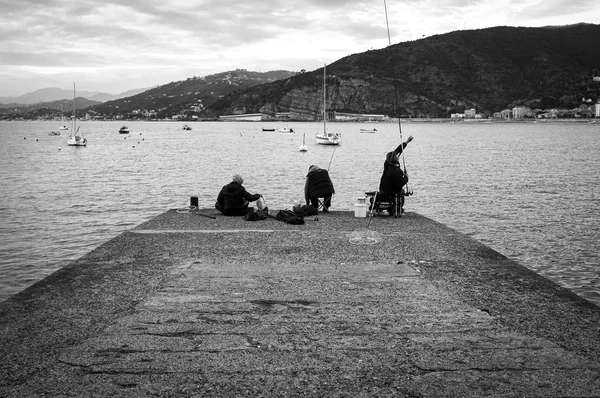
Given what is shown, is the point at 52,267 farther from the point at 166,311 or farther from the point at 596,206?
the point at 596,206

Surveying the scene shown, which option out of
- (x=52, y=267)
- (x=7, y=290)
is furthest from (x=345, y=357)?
(x=52, y=267)

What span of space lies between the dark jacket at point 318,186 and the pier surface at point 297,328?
512 cm

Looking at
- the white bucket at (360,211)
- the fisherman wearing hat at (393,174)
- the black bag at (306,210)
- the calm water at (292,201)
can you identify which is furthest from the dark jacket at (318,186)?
the calm water at (292,201)

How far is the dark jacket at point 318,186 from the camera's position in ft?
52.8

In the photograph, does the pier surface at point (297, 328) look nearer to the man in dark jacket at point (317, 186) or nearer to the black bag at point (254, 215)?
the black bag at point (254, 215)

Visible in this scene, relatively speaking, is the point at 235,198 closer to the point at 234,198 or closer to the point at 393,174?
the point at 234,198

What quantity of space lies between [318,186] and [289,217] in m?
2.03

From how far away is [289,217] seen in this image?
47.3ft

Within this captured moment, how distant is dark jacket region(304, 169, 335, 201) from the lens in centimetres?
1609

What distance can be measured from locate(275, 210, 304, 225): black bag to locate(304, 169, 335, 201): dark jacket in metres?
1.44

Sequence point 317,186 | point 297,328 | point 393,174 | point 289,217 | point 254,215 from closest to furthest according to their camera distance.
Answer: point 297,328, point 289,217, point 254,215, point 393,174, point 317,186

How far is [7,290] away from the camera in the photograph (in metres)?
11.0

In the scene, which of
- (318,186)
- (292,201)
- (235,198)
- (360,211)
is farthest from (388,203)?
(292,201)

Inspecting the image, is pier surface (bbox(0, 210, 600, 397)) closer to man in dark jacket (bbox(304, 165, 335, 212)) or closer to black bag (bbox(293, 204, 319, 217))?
black bag (bbox(293, 204, 319, 217))
